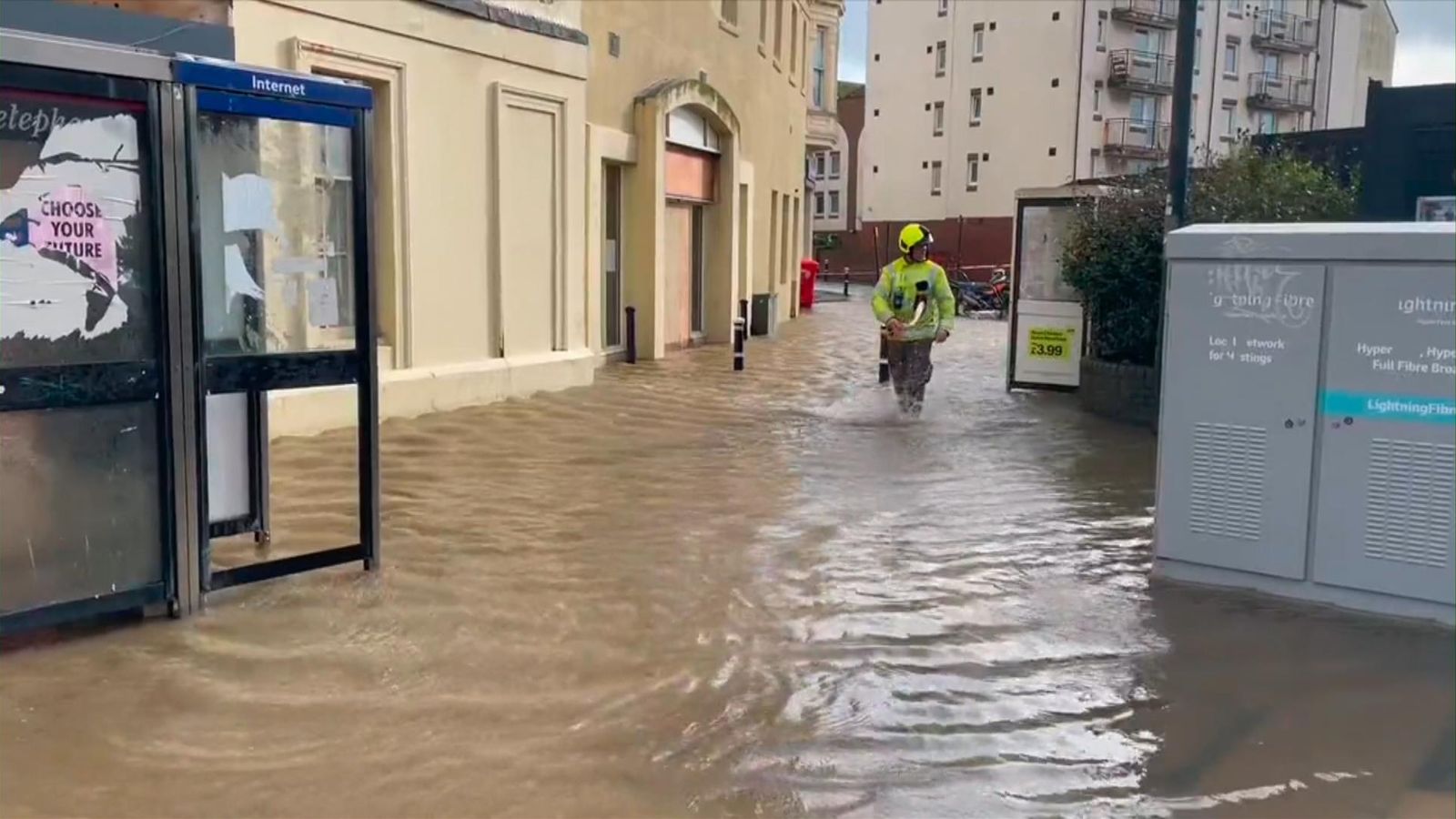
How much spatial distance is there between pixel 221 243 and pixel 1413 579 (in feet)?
18.3

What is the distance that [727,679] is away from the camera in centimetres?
509

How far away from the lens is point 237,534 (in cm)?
675

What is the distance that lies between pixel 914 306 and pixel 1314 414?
20.5ft

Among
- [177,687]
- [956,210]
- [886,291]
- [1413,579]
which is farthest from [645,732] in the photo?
[956,210]

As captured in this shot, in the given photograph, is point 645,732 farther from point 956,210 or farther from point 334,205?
point 956,210

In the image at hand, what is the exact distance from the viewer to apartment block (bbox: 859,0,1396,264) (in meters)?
53.2

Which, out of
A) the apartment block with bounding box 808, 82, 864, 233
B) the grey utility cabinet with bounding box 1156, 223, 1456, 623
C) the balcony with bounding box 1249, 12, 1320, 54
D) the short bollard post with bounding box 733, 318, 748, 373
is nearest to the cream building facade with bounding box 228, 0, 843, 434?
the short bollard post with bounding box 733, 318, 748, 373

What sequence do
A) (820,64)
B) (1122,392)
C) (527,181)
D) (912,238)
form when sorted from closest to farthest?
(912,238), (1122,392), (527,181), (820,64)

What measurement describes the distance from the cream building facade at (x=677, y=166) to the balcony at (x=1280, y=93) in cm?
3987

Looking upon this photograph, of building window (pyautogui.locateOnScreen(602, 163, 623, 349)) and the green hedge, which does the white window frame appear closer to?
building window (pyautogui.locateOnScreen(602, 163, 623, 349))

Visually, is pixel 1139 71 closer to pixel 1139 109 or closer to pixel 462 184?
pixel 1139 109

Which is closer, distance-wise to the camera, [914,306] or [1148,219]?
[914,306]

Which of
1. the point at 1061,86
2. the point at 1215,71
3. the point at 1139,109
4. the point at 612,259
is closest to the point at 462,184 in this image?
the point at 612,259

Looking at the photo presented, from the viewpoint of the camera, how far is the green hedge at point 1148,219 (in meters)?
12.0
